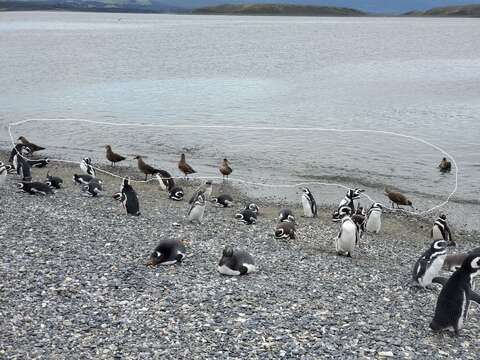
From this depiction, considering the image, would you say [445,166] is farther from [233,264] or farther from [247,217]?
[233,264]

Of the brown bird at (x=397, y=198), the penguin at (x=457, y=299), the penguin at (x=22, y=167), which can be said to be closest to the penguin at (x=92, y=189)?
the penguin at (x=22, y=167)

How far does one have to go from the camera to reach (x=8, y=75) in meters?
58.4

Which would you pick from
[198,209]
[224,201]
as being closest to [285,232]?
[198,209]

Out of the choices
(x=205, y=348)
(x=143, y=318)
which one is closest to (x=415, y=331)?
(x=205, y=348)

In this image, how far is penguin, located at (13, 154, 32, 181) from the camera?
19977 millimetres

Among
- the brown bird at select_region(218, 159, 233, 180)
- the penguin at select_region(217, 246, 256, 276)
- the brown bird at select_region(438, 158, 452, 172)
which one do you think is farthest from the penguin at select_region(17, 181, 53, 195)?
→ the brown bird at select_region(438, 158, 452, 172)

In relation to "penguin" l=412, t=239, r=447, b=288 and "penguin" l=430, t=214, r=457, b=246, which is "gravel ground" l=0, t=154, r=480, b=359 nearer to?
"penguin" l=412, t=239, r=447, b=288

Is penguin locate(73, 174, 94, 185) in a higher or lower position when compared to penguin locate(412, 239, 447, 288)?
lower

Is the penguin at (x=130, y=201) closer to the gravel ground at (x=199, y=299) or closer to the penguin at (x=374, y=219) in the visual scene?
the gravel ground at (x=199, y=299)

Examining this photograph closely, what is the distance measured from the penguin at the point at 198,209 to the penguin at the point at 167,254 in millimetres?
3569

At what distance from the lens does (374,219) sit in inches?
647

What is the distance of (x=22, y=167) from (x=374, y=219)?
11.2 m

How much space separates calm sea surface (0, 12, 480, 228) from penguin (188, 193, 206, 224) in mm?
6284

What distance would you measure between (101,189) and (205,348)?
11532 millimetres
